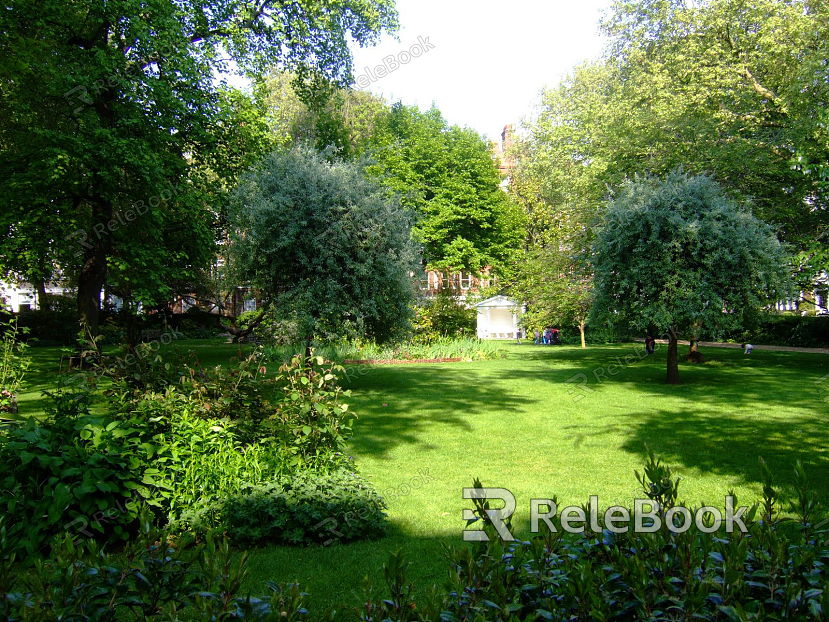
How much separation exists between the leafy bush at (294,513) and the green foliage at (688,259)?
9825mm

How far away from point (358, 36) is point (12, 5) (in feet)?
30.7

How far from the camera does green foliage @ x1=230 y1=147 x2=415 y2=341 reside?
1154 centimetres

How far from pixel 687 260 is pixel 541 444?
7.19 metres

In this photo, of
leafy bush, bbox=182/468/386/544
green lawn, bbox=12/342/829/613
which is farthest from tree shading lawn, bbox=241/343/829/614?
leafy bush, bbox=182/468/386/544

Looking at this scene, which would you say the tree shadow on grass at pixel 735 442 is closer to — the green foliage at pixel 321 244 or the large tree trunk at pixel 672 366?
the large tree trunk at pixel 672 366

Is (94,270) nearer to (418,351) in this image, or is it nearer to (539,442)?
(418,351)

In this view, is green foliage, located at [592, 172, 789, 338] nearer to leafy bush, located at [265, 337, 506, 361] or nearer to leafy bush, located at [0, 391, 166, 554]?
leafy bush, located at [265, 337, 506, 361]

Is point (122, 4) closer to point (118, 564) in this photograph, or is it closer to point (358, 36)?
point (358, 36)

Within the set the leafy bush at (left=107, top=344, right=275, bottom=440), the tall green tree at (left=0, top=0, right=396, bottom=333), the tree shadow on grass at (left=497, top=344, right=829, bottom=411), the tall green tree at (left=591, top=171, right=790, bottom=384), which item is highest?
the tall green tree at (left=0, top=0, right=396, bottom=333)

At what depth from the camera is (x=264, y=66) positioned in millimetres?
17734

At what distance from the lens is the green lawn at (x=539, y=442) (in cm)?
452

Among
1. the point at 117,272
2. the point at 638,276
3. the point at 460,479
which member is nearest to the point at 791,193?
the point at 638,276

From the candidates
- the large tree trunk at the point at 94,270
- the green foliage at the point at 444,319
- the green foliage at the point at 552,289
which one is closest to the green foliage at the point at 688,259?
the green foliage at the point at 552,289

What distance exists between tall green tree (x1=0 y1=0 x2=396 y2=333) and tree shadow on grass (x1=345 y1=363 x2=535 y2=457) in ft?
19.4
